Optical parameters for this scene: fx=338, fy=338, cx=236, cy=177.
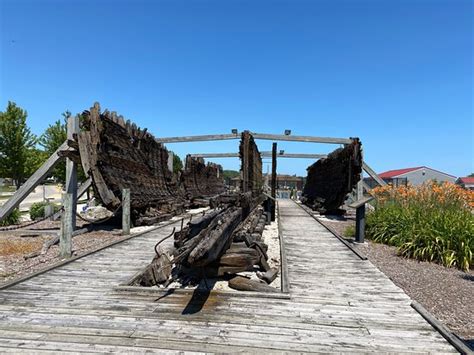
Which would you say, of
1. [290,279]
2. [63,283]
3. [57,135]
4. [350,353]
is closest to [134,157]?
[63,283]

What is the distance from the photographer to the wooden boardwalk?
3178 mm

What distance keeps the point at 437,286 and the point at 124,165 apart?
987 cm

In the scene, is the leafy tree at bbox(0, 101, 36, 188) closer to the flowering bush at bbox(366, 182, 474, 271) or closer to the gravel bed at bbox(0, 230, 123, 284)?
the gravel bed at bbox(0, 230, 123, 284)

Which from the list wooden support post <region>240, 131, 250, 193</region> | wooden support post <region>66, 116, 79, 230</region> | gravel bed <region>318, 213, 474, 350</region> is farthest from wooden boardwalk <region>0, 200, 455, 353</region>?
wooden support post <region>66, 116, 79, 230</region>

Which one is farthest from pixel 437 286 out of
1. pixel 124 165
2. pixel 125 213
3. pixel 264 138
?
pixel 264 138

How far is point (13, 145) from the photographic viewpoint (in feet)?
69.8

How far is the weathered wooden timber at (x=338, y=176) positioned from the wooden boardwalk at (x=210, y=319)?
10633 mm

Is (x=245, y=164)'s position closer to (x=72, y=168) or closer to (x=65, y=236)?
(x=65, y=236)

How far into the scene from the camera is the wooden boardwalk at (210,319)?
10.4ft

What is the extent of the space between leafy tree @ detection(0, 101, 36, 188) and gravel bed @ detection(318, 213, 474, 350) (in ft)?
70.6

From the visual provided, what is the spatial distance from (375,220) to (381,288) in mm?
5861

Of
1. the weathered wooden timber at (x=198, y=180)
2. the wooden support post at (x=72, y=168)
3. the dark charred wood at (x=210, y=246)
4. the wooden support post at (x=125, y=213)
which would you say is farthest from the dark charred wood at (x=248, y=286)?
the weathered wooden timber at (x=198, y=180)

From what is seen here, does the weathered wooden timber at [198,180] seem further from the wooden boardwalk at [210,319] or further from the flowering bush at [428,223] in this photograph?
the wooden boardwalk at [210,319]

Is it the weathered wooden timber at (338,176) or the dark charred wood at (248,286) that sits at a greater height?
the weathered wooden timber at (338,176)
